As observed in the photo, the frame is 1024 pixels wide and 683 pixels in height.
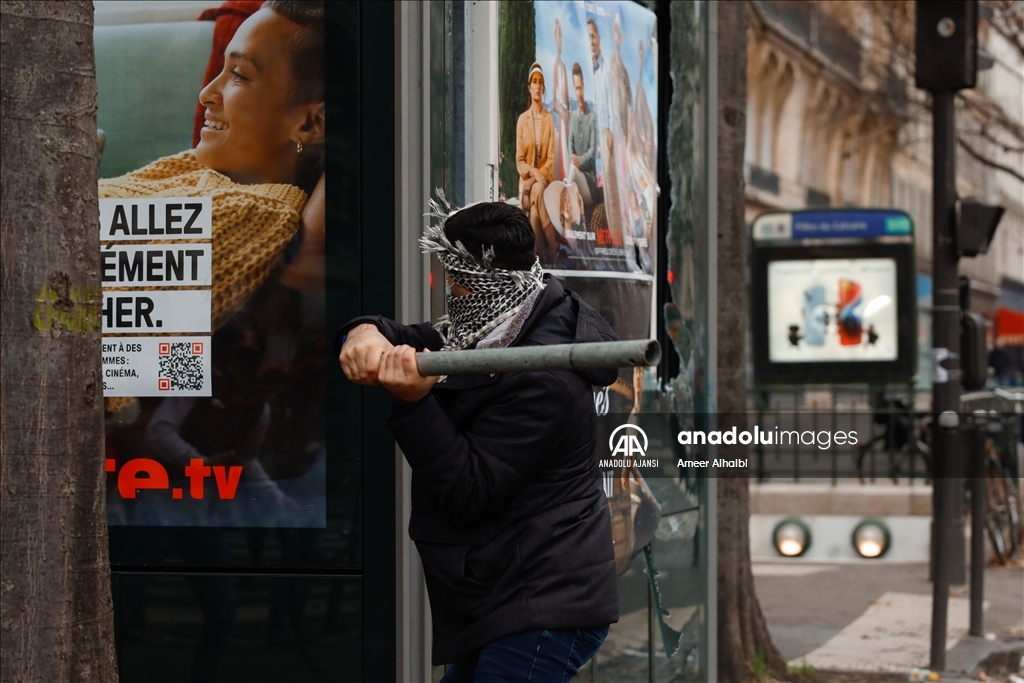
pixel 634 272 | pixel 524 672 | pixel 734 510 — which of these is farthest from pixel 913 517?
pixel 524 672

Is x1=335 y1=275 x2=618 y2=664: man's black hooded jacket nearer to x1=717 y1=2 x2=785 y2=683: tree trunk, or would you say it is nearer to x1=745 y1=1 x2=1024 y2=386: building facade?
x1=717 y1=2 x2=785 y2=683: tree trunk

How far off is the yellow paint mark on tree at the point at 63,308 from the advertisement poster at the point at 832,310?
40.0 ft

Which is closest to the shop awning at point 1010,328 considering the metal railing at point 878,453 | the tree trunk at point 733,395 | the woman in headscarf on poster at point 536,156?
the metal railing at point 878,453

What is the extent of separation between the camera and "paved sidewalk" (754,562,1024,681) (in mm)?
7914

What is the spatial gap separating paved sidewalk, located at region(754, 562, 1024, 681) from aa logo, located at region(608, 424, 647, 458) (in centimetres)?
292

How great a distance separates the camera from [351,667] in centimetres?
459

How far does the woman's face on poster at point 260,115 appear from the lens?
15.2ft

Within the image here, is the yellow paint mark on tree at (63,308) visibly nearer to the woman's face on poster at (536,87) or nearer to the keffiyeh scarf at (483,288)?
the keffiyeh scarf at (483,288)

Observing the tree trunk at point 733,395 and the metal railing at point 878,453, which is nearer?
the tree trunk at point 733,395

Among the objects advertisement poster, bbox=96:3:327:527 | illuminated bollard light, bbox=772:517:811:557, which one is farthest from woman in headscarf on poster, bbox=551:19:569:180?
illuminated bollard light, bbox=772:517:811:557

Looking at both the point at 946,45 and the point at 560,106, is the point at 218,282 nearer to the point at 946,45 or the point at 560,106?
the point at 560,106

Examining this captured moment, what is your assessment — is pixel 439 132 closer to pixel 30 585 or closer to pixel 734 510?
pixel 30 585

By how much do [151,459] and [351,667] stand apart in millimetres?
930

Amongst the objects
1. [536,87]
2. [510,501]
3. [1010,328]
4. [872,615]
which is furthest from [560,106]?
[1010,328]
